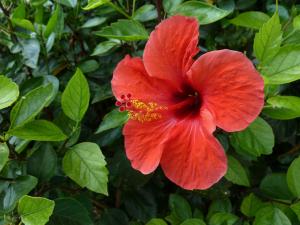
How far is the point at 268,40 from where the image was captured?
1.08 meters

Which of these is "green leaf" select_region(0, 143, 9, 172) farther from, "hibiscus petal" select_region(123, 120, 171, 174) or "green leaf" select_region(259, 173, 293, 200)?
"green leaf" select_region(259, 173, 293, 200)

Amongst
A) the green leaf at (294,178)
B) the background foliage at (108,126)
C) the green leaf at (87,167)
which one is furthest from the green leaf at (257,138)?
the green leaf at (87,167)

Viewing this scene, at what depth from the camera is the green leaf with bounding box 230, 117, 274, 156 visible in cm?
116

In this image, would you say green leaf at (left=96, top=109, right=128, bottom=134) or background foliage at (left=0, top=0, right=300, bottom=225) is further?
green leaf at (left=96, top=109, right=128, bottom=134)

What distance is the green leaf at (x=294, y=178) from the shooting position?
1.22 metres

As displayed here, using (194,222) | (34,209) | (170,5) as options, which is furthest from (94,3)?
(194,222)

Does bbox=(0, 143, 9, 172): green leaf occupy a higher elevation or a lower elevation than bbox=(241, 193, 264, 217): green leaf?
higher

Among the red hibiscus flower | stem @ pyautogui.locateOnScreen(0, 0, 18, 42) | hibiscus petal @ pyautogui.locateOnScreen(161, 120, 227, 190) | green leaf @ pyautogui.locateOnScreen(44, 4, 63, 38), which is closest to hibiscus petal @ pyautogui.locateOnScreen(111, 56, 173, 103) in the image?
the red hibiscus flower

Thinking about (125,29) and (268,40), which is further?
(125,29)

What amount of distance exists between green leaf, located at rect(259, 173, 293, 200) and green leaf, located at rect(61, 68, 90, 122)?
0.62 metres

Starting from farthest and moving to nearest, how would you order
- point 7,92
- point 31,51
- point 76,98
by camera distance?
point 31,51, point 76,98, point 7,92

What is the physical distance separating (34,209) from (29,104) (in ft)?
0.86

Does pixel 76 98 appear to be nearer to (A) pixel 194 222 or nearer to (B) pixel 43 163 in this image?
(B) pixel 43 163

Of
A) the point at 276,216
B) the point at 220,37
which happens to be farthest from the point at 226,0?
the point at 276,216
